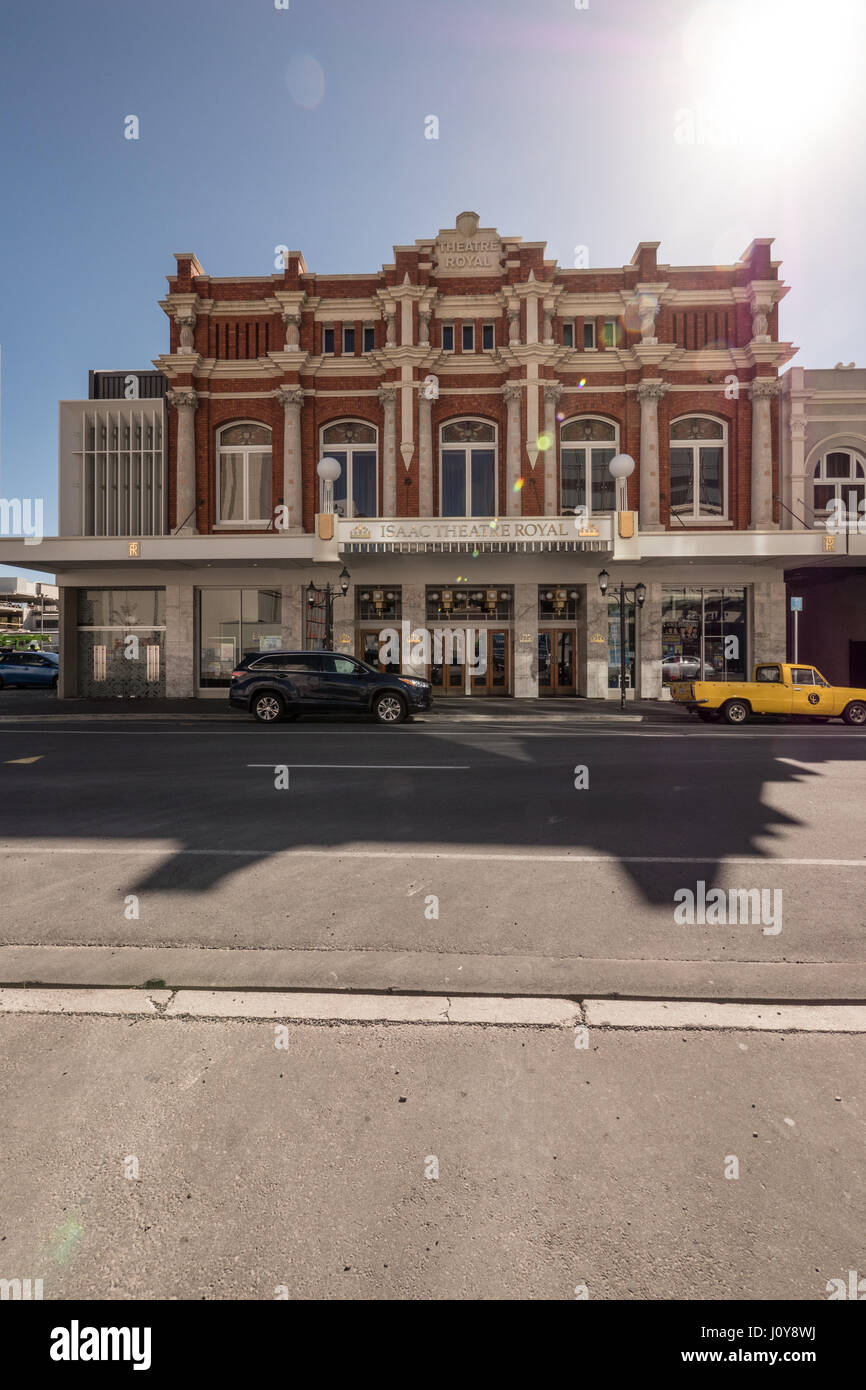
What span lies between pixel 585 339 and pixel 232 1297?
28.3 metres

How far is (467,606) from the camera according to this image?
24.5m

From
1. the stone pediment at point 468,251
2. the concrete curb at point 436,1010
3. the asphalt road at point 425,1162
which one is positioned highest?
the stone pediment at point 468,251

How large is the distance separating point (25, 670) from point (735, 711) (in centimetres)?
2993

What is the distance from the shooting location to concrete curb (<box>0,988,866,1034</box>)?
3170 mm

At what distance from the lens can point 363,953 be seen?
389 centimetres

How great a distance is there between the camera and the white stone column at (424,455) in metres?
24.2

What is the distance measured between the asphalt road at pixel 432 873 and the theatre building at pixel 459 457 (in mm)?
14560

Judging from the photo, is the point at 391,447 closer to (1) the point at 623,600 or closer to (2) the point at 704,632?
(1) the point at 623,600

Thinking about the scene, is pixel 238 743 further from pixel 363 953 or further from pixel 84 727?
pixel 363 953

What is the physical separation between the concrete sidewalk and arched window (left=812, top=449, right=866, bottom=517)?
1031 centimetres

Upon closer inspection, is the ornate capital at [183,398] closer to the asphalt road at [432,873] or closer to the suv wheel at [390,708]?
the suv wheel at [390,708]

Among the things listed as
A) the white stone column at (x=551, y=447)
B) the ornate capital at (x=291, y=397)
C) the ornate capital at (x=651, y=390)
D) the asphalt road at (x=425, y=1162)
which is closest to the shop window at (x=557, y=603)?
the white stone column at (x=551, y=447)

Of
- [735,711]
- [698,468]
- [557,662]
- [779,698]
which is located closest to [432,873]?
[735,711]
